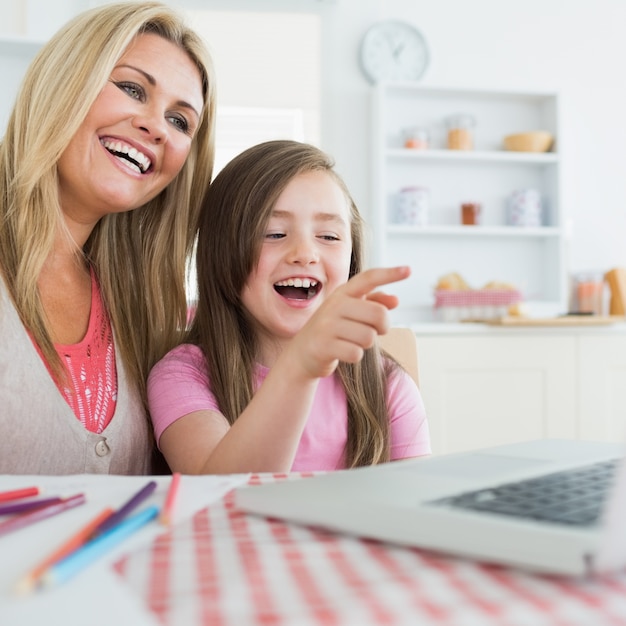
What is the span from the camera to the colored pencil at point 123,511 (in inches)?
18.0

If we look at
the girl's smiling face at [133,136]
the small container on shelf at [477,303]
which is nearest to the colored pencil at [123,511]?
the girl's smiling face at [133,136]

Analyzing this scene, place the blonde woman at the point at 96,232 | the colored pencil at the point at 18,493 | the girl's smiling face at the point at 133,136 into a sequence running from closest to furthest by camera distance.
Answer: the colored pencil at the point at 18,493 < the blonde woman at the point at 96,232 < the girl's smiling face at the point at 133,136

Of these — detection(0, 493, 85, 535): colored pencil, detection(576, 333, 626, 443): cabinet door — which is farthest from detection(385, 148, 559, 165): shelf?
detection(0, 493, 85, 535): colored pencil

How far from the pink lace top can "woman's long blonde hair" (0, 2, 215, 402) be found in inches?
0.9

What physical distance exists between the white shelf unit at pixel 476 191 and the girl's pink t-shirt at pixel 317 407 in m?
2.28

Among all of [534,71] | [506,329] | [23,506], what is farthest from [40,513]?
[534,71]

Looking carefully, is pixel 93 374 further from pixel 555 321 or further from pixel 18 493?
pixel 555 321

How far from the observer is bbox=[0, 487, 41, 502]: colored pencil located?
1.86ft

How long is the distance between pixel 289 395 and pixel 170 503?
1.11 ft

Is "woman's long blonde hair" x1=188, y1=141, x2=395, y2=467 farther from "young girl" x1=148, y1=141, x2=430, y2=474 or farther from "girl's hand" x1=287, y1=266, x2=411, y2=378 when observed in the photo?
"girl's hand" x1=287, y1=266, x2=411, y2=378

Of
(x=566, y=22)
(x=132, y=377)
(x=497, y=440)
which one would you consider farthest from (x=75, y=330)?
(x=566, y=22)

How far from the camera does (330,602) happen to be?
0.36 m

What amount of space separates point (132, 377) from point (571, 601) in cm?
97

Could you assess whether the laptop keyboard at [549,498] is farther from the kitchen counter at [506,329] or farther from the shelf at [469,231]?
the shelf at [469,231]
